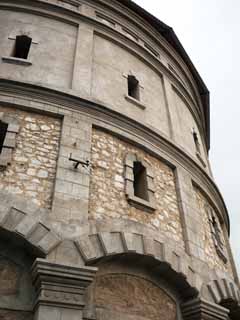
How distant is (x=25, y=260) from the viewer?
598 cm

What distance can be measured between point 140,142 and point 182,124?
3.37 metres

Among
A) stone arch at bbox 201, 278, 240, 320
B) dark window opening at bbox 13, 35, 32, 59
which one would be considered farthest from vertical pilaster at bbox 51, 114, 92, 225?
stone arch at bbox 201, 278, 240, 320

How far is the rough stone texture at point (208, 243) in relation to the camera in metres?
8.79

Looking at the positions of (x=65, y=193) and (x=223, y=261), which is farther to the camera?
(x=223, y=261)

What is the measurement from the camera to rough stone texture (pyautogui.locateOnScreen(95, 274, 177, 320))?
6160 millimetres

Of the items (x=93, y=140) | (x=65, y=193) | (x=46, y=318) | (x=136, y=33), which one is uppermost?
(x=136, y=33)

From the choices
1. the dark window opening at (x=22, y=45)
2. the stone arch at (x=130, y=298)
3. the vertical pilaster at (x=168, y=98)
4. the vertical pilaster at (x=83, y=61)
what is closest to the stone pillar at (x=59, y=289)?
the stone arch at (x=130, y=298)

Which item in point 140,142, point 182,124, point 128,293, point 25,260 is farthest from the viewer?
point 182,124

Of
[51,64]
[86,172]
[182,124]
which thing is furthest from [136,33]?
[86,172]

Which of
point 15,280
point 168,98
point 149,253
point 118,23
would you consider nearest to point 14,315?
point 15,280

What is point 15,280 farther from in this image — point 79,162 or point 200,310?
point 200,310

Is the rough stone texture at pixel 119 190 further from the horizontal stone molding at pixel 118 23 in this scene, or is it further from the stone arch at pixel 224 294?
the horizontal stone molding at pixel 118 23

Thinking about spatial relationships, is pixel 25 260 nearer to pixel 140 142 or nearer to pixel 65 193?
pixel 65 193

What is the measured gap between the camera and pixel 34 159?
6992mm
